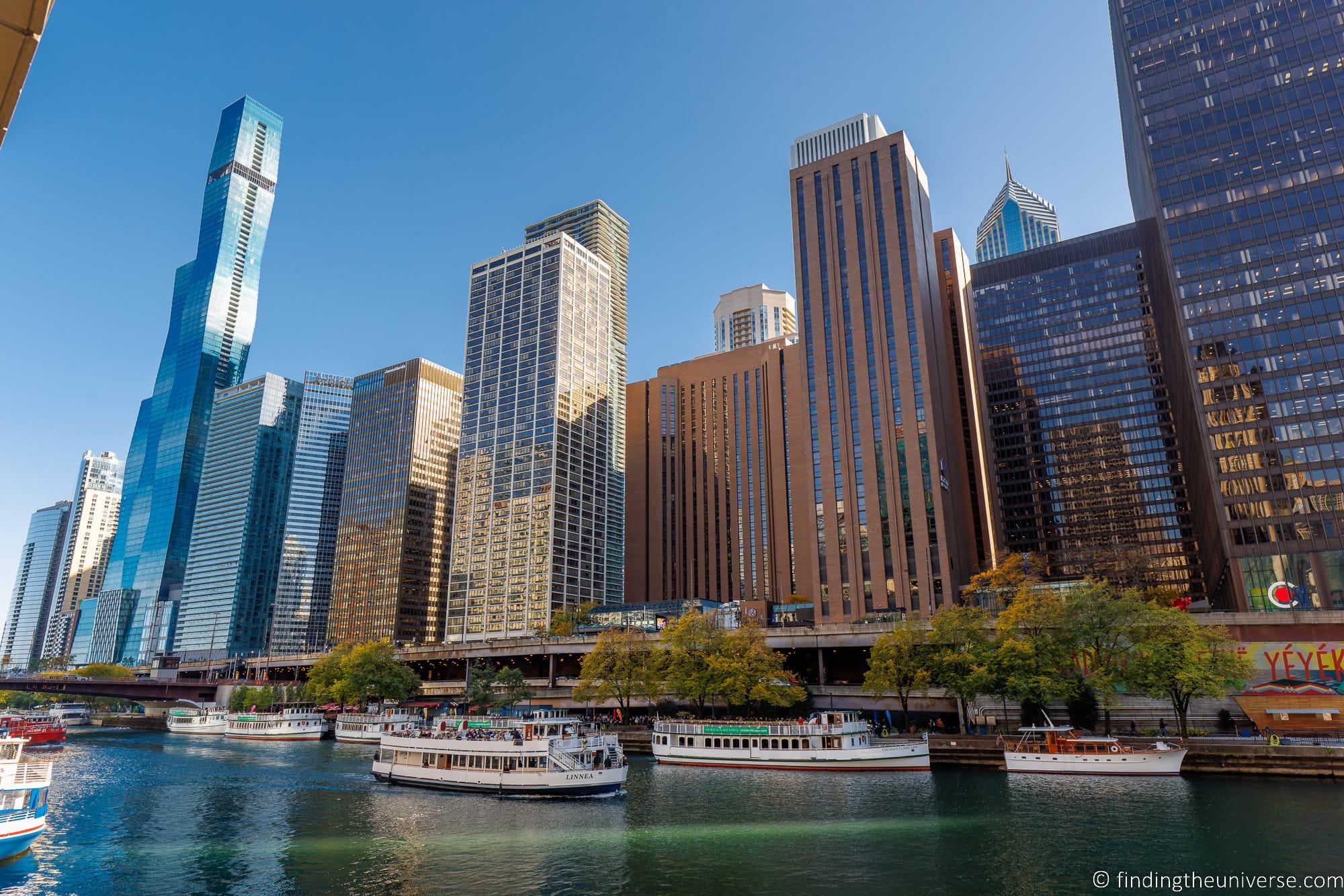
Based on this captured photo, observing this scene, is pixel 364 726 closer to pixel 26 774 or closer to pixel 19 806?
pixel 26 774

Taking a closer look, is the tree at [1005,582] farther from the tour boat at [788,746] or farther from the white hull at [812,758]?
the white hull at [812,758]

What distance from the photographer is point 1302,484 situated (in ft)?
387

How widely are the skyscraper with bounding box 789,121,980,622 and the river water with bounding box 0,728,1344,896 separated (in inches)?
3566

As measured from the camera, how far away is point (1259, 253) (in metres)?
130

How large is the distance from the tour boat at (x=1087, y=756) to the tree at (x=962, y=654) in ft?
32.4

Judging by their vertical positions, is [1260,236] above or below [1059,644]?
above

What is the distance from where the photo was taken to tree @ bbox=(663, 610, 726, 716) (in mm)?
109125

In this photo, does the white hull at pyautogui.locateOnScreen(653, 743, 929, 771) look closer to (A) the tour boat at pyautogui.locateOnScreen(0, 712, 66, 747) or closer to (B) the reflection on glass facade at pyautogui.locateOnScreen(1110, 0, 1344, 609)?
(B) the reflection on glass facade at pyautogui.locateOnScreen(1110, 0, 1344, 609)

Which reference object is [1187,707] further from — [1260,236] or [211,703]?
[211,703]

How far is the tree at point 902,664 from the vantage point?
3829 inches

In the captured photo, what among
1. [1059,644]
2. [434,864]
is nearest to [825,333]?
[1059,644]

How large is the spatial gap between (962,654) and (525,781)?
53.0 metres

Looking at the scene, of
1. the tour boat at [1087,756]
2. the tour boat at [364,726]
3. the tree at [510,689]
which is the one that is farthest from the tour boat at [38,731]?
the tour boat at [1087,756]

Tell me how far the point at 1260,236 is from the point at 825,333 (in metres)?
83.2
